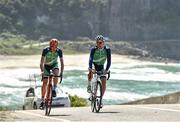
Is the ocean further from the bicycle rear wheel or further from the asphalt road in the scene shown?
the asphalt road

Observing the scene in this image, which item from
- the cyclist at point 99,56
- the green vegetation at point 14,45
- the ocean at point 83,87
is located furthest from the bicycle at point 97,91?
the green vegetation at point 14,45

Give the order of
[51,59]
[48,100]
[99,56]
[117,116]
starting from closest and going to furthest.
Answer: [117,116] → [51,59] → [48,100] → [99,56]

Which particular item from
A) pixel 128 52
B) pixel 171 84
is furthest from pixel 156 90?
pixel 128 52

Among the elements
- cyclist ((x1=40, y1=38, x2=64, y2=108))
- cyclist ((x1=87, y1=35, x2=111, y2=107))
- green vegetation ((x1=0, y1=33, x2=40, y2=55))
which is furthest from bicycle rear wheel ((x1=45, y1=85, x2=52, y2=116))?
green vegetation ((x1=0, y1=33, x2=40, y2=55))

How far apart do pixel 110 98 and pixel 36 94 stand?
1523 inches

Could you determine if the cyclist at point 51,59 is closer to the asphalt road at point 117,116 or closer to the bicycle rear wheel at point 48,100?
the bicycle rear wheel at point 48,100

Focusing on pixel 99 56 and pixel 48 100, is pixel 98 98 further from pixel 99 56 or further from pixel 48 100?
pixel 48 100

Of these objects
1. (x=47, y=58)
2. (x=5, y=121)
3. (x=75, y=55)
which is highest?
(x=75, y=55)

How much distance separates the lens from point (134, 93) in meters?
79.1

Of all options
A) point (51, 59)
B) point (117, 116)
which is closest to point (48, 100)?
point (51, 59)

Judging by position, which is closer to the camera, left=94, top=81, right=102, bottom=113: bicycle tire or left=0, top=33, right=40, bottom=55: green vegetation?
left=94, top=81, right=102, bottom=113: bicycle tire

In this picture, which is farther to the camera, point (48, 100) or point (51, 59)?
point (48, 100)

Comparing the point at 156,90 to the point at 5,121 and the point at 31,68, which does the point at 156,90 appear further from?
the point at 5,121

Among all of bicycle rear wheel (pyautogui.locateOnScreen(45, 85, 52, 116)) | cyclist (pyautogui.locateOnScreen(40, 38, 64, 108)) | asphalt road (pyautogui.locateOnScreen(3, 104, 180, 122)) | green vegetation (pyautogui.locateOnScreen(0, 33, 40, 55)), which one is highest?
green vegetation (pyautogui.locateOnScreen(0, 33, 40, 55))
